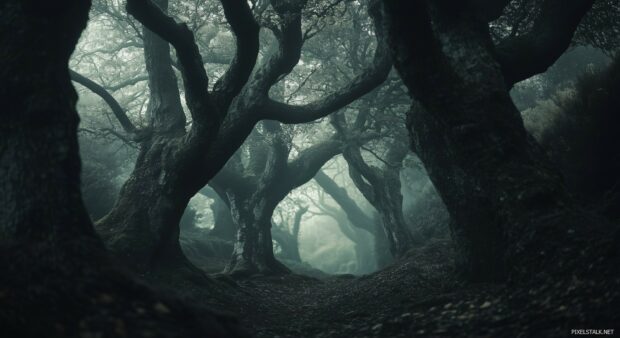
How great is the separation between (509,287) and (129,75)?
939 inches

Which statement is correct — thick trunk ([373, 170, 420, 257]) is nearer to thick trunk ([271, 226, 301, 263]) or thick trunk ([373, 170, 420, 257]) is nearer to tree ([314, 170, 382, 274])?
tree ([314, 170, 382, 274])

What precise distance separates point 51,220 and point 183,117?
752 centimetres

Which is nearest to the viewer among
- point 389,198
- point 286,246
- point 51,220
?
point 51,220

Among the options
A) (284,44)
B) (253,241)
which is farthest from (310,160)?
(284,44)

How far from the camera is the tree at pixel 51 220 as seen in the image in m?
2.76

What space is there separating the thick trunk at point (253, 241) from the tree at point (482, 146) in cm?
832

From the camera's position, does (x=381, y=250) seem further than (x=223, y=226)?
Yes

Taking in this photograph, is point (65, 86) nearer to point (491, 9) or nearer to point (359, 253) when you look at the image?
point (491, 9)

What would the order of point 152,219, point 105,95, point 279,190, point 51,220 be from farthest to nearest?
point 279,190 → point 105,95 → point 152,219 → point 51,220

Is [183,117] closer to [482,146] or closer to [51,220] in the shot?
[51,220]

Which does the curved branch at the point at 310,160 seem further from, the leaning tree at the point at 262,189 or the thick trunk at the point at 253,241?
the thick trunk at the point at 253,241

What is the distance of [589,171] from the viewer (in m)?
8.95

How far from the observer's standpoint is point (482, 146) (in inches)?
216

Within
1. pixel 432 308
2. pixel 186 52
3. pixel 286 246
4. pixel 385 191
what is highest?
pixel 186 52
